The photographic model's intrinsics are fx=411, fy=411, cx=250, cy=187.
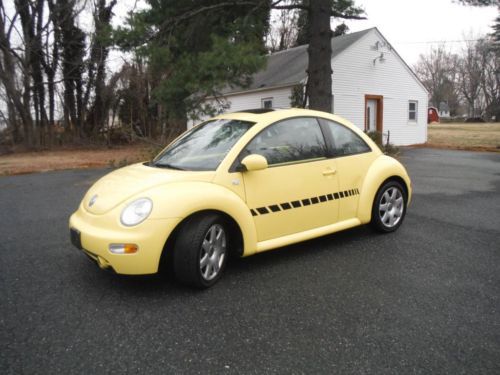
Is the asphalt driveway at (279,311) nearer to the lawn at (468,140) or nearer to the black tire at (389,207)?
the black tire at (389,207)

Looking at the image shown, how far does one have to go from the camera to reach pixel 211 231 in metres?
3.60

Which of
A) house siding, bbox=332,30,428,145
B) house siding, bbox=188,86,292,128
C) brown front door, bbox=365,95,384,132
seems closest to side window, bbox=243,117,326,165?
house siding, bbox=188,86,292,128

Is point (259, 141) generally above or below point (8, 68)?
below

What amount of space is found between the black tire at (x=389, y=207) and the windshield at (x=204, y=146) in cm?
190

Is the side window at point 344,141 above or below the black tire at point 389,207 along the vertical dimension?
above

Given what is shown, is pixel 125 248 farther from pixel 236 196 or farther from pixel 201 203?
pixel 236 196

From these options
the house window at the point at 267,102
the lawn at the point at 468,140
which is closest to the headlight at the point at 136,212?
the house window at the point at 267,102

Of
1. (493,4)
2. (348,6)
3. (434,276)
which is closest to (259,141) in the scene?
(434,276)

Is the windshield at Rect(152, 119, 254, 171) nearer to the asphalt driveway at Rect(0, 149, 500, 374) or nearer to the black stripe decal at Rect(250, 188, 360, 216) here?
the black stripe decal at Rect(250, 188, 360, 216)

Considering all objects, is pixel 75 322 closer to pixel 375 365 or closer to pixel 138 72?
pixel 375 365

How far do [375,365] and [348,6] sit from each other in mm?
11426

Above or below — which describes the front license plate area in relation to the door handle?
below

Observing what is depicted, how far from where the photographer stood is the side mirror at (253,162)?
3.74 meters

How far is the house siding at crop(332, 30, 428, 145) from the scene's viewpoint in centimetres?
1983
